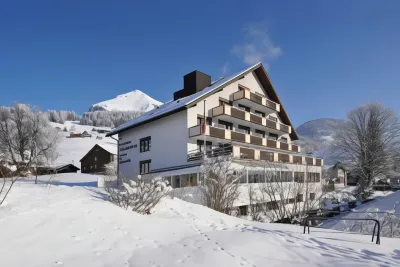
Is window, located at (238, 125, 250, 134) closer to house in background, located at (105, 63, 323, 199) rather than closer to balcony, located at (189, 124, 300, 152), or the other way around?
house in background, located at (105, 63, 323, 199)

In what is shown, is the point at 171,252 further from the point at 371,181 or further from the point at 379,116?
the point at 379,116

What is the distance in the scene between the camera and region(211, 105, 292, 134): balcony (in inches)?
1007

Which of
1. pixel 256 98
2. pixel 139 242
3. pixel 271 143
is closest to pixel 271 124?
pixel 271 143

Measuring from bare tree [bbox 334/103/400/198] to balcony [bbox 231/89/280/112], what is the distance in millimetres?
13530

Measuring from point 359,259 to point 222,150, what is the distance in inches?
619

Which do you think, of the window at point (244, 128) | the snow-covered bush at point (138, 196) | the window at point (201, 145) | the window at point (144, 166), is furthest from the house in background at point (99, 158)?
the snow-covered bush at point (138, 196)

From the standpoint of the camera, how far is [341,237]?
344 inches

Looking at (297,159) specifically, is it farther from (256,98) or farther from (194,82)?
(194,82)

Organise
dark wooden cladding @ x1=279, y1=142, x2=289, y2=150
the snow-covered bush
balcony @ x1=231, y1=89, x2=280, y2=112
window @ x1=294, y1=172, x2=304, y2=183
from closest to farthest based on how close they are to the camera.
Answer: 1. the snow-covered bush
2. window @ x1=294, y1=172, x2=304, y2=183
3. balcony @ x1=231, y1=89, x2=280, y2=112
4. dark wooden cladding @ x1=279, y1=142, x2=289, y2=150

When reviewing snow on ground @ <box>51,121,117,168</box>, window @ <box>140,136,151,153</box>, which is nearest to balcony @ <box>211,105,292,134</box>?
window @ <box>140,136,151,153</box>

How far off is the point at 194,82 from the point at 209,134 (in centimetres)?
834

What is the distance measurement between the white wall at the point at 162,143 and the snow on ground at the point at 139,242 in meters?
14.6

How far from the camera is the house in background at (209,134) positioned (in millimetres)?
22062

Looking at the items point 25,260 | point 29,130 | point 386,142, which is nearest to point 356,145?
point 386,142
